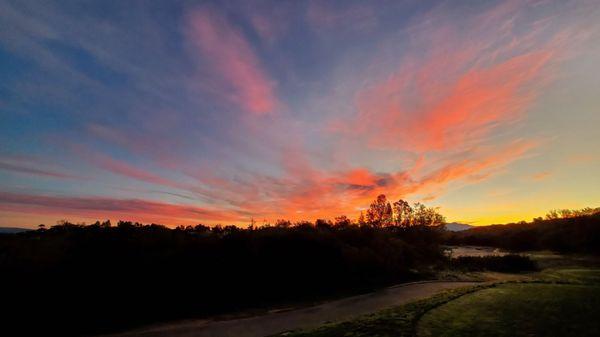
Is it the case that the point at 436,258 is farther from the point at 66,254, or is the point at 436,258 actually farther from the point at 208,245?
the point at 66,254

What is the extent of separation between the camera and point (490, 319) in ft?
25.9

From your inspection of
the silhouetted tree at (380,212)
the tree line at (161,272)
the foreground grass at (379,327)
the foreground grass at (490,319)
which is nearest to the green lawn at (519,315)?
the foreground grass at (490,319)

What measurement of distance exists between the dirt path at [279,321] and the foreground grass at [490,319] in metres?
2.80

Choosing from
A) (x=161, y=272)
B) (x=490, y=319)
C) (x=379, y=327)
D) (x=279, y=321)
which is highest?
(x=161, y=272)

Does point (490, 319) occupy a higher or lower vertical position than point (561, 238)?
lower

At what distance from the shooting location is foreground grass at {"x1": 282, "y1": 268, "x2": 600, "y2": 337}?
697cm

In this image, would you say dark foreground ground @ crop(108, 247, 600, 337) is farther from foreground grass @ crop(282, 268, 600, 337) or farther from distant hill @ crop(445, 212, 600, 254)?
distant hill @ crop(445, 212, 600, 254)

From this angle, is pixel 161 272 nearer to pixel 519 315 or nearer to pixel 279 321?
pixel 279 321

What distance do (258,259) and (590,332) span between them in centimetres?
1414

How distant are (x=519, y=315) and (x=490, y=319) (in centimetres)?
97

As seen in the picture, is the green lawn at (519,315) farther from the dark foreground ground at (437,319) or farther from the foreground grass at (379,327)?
the foreground grass at (379,327)

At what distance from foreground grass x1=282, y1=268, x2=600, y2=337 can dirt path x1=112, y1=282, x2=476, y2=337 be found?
2.80 meters

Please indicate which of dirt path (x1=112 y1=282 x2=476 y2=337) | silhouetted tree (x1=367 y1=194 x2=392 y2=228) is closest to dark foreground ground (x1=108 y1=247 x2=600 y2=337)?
dirt path (x1=112 y1=282 x2=476 y2=337)

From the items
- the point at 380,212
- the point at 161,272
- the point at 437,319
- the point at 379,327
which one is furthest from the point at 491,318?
the point at 380,212
